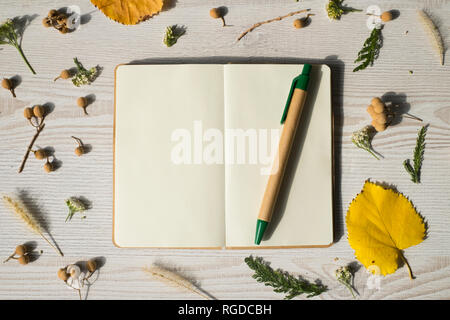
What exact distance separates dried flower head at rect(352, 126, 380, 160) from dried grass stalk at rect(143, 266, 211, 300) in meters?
0.37

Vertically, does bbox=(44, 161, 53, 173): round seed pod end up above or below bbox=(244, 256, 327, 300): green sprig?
above

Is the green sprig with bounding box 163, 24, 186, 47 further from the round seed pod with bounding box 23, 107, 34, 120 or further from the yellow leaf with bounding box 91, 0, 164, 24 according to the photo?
the round seed pod with bounding box 23, 107, 34, 120

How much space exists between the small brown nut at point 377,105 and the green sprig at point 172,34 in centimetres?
34

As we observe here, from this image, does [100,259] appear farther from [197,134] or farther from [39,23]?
[39,23]

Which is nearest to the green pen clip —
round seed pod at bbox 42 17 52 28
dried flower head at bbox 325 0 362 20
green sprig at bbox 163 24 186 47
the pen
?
the pen

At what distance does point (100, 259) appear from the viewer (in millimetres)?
573

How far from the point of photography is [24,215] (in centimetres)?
57

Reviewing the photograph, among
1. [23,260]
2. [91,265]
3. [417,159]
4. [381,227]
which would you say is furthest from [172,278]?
[417,159]

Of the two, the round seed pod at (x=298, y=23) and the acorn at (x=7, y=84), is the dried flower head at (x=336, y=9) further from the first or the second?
the acorn at (x=7, y=84)

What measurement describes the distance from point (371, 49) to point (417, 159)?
8.0 inches

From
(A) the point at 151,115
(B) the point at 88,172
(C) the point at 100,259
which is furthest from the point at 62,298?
(A) the point at 151,115

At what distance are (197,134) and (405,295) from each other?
45 cm

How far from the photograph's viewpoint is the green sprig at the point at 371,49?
0.57 metres

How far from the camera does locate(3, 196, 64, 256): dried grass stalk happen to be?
1.87 feet
